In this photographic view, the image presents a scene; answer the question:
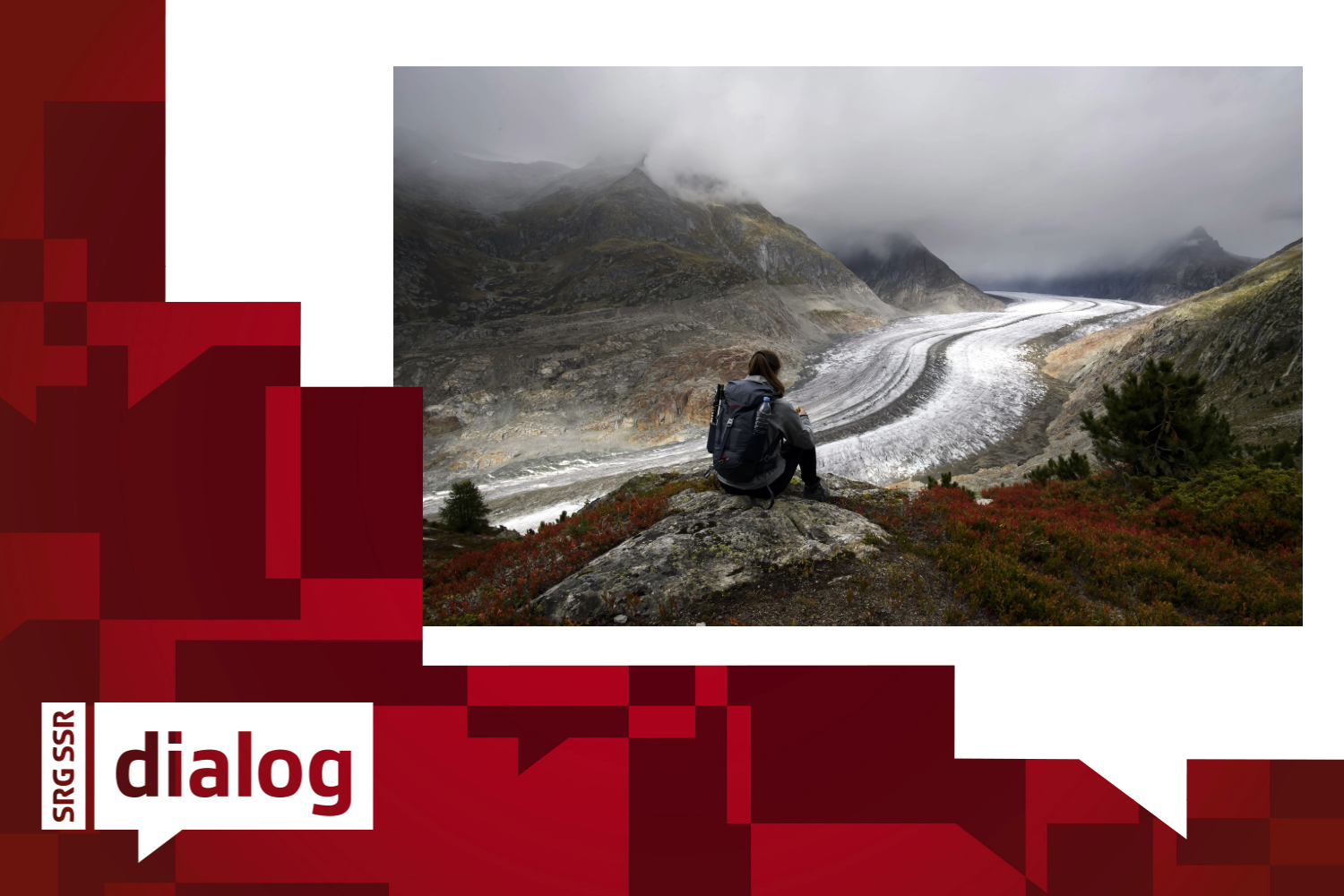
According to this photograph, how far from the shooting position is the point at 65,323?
3582 mm

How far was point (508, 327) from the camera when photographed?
114 ft

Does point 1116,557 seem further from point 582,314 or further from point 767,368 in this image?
point 582,314

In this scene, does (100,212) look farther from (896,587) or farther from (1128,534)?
(1128,534)

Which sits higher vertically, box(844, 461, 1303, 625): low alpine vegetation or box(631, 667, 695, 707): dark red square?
box(844, 461, 1303, 625): low alpine vegetation

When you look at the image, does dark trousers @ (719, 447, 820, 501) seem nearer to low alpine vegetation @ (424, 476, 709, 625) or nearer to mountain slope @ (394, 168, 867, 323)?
low alpine vegetation @ (424, 476, 709, 625)

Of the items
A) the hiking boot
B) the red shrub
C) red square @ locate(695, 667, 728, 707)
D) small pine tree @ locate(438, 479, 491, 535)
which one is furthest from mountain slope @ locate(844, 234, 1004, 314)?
red square @ locate(695, 667, 728, 707)

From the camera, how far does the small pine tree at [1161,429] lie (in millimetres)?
7262

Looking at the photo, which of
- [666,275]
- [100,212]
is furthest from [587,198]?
[100,212]

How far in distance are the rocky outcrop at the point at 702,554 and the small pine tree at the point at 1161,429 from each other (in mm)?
5759

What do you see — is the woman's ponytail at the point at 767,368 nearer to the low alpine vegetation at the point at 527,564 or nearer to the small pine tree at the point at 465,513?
the low alpine vegetation at the point at 527,564

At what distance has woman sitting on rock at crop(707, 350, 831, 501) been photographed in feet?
15.5

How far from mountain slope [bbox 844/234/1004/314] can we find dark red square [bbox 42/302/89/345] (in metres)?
109

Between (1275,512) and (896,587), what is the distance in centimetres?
535

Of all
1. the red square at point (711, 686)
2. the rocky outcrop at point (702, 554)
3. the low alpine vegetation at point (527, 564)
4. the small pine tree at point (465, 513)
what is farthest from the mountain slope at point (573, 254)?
the red square at point (711, 686)
